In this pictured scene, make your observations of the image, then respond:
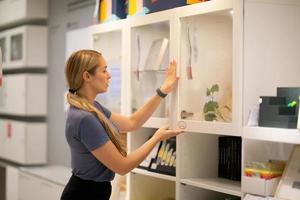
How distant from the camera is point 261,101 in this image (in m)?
2.13

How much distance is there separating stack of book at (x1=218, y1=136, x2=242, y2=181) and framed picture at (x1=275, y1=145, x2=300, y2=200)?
38cm

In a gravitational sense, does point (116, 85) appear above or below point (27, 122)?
above

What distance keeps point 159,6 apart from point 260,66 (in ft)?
2.67

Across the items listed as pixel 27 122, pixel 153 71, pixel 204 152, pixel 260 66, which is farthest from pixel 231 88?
pixel 27 122

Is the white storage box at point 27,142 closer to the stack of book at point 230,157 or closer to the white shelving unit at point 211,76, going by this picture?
the white shelving unit at point 211,76

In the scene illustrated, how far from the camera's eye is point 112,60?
3.20 metres

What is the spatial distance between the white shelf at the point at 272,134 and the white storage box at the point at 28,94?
337 cm

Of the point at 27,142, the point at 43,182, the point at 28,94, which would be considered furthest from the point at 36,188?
the point at 28,94

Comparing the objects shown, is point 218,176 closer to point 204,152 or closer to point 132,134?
point 204,152

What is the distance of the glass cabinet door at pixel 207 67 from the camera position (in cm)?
236

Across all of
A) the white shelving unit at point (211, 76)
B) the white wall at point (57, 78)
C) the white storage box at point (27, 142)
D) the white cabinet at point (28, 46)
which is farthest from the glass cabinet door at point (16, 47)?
the white shelving unit at point (211, 76)

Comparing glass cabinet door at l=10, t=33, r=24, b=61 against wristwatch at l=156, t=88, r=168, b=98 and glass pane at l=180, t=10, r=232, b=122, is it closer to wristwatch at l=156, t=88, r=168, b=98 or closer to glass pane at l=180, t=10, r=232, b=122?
wristwatch at l=156, t=88, r=168, b=98

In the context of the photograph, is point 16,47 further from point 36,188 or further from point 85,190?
point 85,190

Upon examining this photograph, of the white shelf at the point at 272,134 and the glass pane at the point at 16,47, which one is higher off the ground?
the glass pane at the point at 16,47
